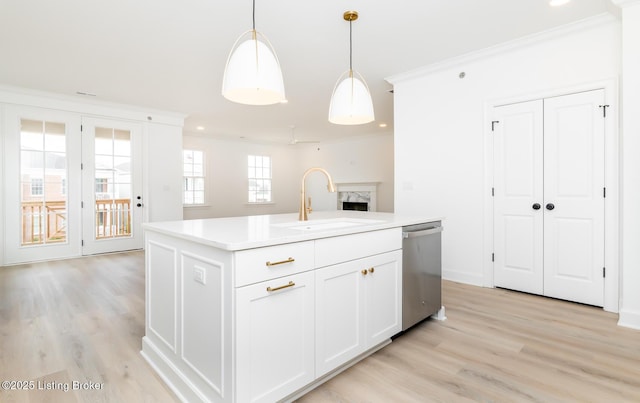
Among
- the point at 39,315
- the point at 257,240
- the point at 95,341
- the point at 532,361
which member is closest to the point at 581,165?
the point at 532,361

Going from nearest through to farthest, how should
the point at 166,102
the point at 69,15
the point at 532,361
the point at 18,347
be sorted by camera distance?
the point at 532,361 → the point at 18,347 → the point at 69,15 → the point at 166,102

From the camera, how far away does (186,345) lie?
1680mm

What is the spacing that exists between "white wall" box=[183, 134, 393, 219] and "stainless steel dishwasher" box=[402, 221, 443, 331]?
549cm

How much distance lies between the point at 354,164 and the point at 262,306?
24.9 feet

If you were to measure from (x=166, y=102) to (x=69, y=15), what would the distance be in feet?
8.74

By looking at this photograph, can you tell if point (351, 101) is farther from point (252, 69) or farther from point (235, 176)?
point (235, 176)

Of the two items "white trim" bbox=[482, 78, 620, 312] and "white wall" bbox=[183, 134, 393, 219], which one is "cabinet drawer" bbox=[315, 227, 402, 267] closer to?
"white trim" bbox=[482, 78, 620, 312]

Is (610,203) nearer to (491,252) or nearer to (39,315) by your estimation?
(491,252)

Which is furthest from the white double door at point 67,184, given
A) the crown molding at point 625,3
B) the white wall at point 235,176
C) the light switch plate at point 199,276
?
the crown molding at point 625,3

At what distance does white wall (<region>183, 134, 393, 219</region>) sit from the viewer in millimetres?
8172

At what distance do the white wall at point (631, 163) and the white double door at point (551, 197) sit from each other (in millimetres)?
388

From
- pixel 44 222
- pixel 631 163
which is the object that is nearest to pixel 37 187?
pixel 44 222

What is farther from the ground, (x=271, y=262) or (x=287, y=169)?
(x=287, y=169)

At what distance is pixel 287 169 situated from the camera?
10008mm
